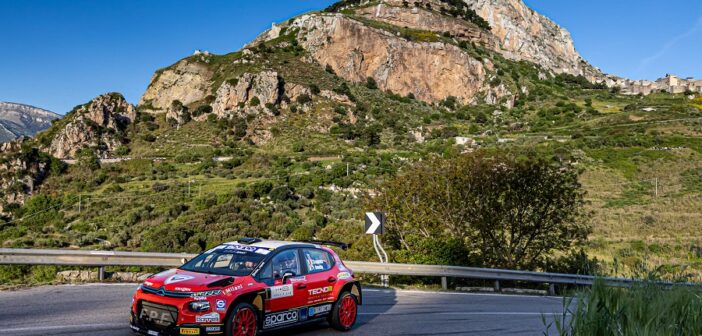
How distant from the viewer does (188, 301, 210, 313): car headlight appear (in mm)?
7949

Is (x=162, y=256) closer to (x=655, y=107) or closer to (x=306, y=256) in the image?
(x=306, y=256)

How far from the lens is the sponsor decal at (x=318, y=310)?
976cm

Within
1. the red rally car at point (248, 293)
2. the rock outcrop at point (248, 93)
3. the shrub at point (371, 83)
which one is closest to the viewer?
the red rally car at point (248, 293)

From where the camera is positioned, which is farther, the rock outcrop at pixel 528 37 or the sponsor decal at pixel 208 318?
the rock outcrop at pixel 528 37

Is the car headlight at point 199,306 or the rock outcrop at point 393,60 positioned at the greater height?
the rock outcrop at point 393,60

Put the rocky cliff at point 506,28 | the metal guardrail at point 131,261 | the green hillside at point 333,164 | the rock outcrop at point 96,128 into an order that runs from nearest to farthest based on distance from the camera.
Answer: the metal guardrail at point 131,261, the green hillside at point 333,164, the rock outcrop at point 96,128, the rocky cliff at point 506,28

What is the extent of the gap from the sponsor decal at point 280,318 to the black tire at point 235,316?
21 cm

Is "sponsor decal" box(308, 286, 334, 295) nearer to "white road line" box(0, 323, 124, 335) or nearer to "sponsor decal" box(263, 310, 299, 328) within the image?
"sponsor decal" box(263, 310, 299, 328)

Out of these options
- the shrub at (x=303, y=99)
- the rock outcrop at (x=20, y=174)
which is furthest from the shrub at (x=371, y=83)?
the rock outcrop at (x=20, y=174)

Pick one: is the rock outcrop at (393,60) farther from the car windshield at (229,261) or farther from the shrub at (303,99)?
the car windshield at (229,261)

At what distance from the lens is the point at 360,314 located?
1191 centimetres

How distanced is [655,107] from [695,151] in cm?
3490

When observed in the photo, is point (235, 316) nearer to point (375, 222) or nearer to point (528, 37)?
point (375, 222)

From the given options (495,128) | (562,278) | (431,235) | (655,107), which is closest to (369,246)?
(431,235)
